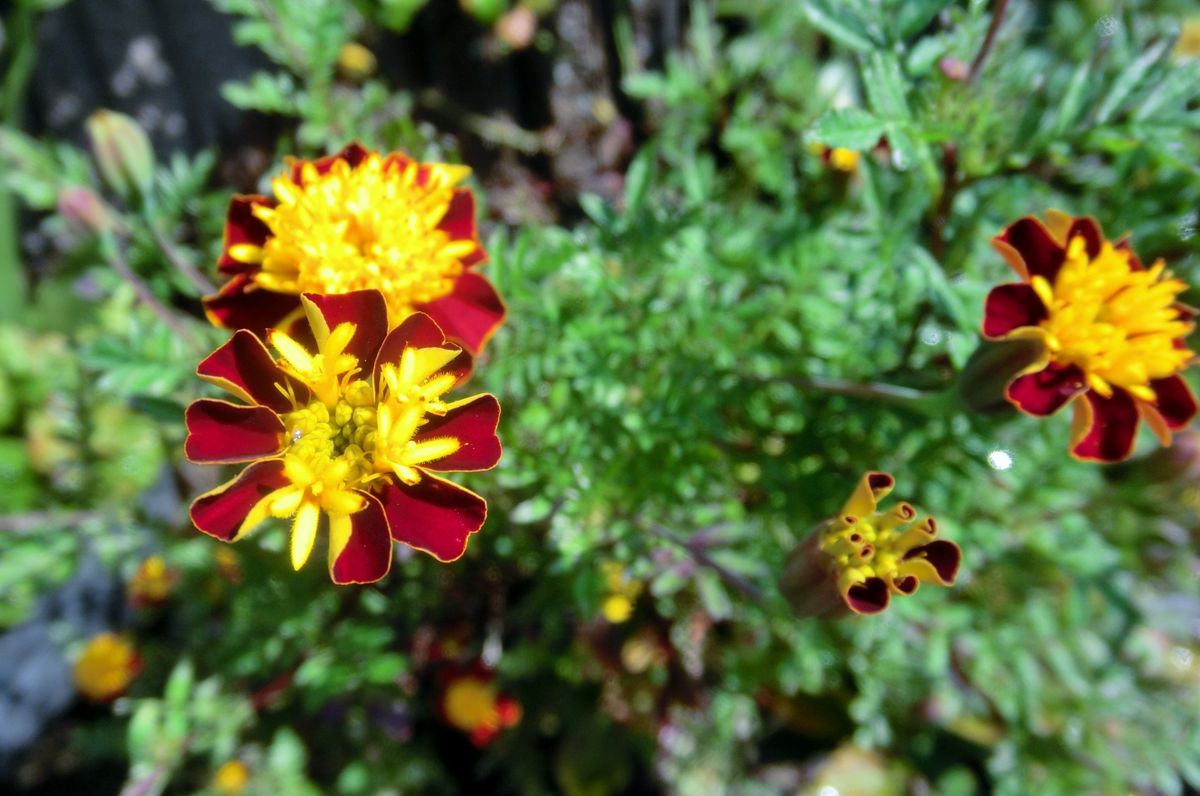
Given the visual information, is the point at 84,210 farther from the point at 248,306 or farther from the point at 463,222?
the point at 463,222

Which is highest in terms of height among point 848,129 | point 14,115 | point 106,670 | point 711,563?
point 848,129

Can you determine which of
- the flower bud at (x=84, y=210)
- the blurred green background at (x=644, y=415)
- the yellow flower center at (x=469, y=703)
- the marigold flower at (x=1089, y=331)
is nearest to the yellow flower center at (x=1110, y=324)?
the marigold flower at (x=1089, y=331)

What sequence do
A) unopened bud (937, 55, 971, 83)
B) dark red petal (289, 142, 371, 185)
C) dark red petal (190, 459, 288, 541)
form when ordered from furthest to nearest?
unopened bud (937, 55, 971, 83) < dark red petal (289, 142, 371, 185) < dark red petal (190, 459, 288, 541)

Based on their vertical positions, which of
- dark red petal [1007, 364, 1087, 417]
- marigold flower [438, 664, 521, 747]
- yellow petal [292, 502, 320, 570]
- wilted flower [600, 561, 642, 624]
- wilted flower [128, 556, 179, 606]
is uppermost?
dark red petal [1007, 364, 1087, 417]

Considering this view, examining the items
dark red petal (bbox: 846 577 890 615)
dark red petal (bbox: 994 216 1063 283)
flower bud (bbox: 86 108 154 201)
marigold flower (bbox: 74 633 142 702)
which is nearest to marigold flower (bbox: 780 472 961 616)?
dark red petal (bbox: 846 577 890 615)

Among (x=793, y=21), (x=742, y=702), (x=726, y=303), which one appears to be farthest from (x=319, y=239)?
(x=793, y=21)

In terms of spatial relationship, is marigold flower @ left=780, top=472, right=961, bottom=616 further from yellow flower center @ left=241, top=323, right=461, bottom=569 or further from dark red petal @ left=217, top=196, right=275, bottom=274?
dark red petal @ left=217, top=196, right=275, bottom=274

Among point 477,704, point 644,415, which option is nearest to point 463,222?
point 644,415
